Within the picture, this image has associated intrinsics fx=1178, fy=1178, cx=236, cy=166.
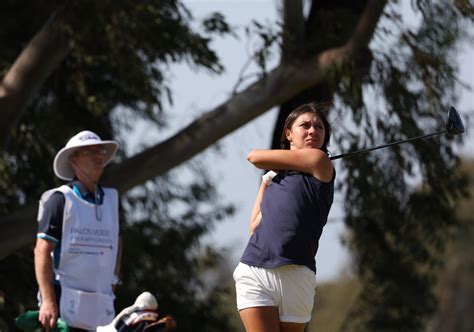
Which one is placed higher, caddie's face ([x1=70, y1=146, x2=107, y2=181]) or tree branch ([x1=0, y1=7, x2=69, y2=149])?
tree branch ([x1=0, y1=7, x2=69, y2=149])

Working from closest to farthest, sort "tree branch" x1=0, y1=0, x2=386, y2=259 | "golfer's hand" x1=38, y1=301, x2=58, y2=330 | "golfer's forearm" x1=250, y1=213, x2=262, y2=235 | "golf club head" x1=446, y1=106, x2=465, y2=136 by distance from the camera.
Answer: "golfer's forearm" x1=250, y1=213, x2=262, y2=235
"golf club head" x1=446, y1=106, x2=465, y2=136
"golfer's hand" x1=38, y1=301, x2=58, y2=330
"tree branch" x1=0, y1=0, x2=386, y2=259

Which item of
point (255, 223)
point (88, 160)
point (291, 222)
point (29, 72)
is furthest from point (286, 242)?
point (29, 72)

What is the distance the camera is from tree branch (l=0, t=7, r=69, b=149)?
1261cm

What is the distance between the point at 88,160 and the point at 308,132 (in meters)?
1.94

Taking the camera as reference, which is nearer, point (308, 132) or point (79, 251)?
point (308, 132)

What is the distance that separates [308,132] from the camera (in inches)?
234

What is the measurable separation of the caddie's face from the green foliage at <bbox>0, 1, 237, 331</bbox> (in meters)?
4.36

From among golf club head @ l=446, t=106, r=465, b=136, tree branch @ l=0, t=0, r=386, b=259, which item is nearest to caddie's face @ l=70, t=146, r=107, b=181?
golf club head @ l=446, t=106, r=465, b=136

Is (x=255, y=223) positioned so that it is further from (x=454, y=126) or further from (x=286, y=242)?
(x=454, y=126)

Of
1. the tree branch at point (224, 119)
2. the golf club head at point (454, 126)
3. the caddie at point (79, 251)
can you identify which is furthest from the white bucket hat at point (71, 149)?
the tree branch at point (224, 119)

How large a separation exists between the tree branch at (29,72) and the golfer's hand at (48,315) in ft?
19.3

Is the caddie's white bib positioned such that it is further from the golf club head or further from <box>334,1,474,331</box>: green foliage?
<box>334,1,474,331</box>: green foliage

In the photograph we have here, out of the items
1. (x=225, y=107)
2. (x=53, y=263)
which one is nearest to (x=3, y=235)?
(x=225, y=107)

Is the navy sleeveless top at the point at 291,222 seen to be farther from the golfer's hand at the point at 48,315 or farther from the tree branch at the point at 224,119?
the tree branch at the point at 224,119
